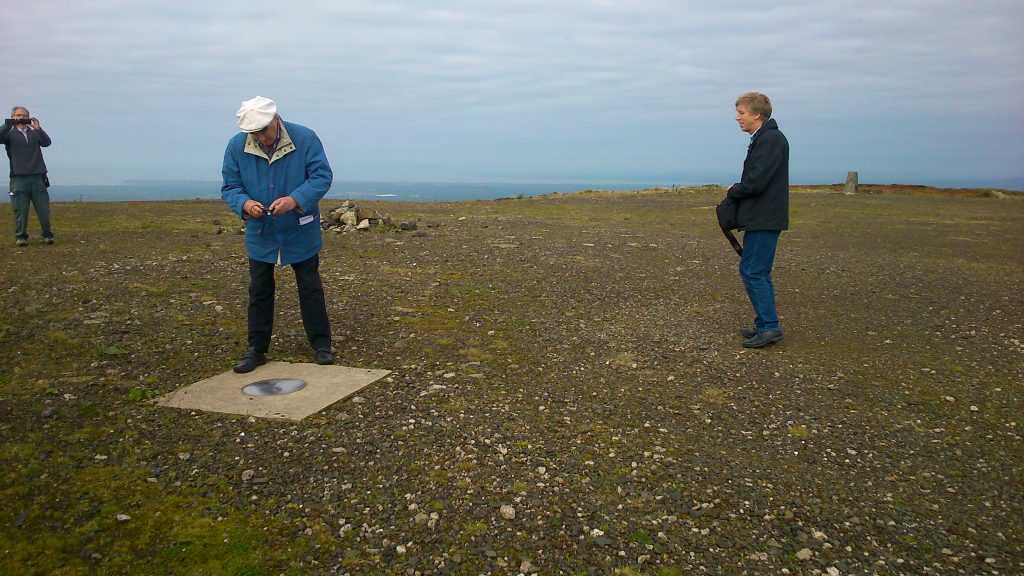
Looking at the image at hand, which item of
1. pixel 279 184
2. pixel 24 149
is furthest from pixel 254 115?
pixel 24 149

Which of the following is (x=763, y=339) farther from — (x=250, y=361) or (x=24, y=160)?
(x=24, y=160)

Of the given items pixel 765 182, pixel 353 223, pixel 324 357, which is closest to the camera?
pixel 324 357

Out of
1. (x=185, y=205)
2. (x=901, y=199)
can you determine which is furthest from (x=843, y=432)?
(x=901, y=199)

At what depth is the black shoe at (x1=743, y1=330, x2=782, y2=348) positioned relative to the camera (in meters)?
6.61

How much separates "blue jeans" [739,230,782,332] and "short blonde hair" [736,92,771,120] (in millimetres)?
1083

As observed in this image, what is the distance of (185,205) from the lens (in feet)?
72.8

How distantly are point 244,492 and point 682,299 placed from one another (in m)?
6.19

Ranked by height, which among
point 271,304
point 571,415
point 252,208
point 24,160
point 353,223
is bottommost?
point 571,415

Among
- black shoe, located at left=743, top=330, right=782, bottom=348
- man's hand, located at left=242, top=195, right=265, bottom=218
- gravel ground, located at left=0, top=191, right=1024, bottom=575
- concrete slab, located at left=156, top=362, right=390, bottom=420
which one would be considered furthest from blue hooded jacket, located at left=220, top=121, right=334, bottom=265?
black shoe, located at left=743, top=330, right=782, bottom=348

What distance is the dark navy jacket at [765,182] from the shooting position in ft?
21.1

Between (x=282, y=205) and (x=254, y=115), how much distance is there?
71 cm

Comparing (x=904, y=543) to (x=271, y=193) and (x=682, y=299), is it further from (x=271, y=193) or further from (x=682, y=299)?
(x=682, y=299)

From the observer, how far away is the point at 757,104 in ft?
21.5

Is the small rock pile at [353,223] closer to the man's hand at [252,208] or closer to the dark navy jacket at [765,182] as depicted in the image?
the man's hand at [252,208]
